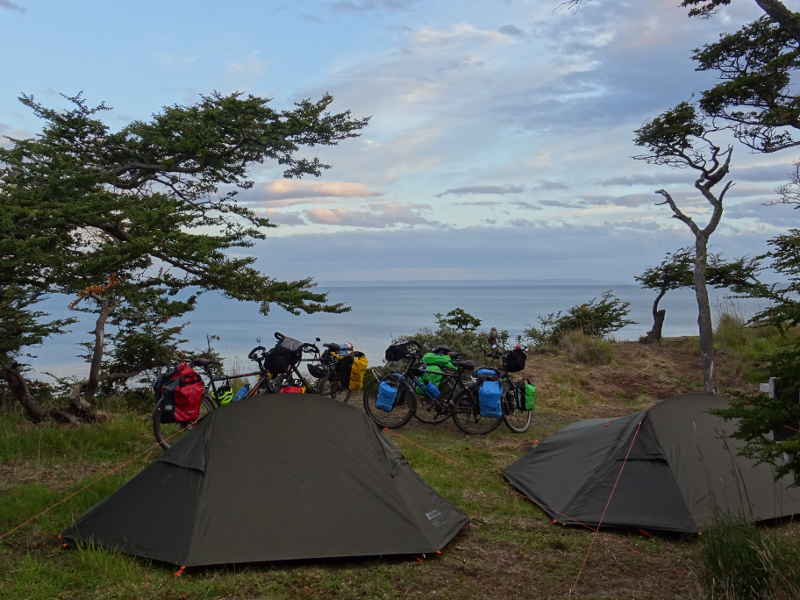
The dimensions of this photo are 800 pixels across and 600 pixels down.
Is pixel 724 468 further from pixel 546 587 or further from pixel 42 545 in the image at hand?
pixel 42 545

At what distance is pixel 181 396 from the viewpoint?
6906 millimetres

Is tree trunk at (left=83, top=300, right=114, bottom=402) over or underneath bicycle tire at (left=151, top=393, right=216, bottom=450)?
over

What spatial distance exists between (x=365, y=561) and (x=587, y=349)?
11759 mm

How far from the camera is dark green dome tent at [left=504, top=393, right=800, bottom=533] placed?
5719 millimetres

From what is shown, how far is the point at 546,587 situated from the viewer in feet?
15.2

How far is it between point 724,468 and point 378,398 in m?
4.31

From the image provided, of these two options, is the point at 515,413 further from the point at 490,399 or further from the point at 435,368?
the point at 435,368

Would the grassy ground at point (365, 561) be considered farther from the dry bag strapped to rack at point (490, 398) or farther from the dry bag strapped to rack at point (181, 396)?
the dry bag strapped to rack at point (181, 396)

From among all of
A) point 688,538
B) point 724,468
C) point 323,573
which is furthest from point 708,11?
point 323,573

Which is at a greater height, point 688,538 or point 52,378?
point 52,378

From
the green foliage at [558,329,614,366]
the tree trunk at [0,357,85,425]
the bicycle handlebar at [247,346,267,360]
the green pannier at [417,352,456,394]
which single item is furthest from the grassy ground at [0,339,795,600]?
the green foliage at [558,329,614,366]

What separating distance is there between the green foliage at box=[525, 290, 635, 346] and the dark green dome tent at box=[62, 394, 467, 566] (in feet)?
43.7

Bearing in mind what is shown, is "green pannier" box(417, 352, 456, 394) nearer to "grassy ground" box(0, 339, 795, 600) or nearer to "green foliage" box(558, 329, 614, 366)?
"grassy ground" box(0, 339, 795, 600)

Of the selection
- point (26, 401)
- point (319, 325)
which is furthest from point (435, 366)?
point (319, 325)
